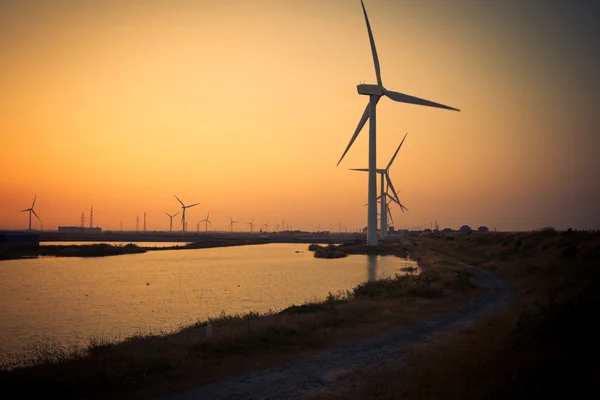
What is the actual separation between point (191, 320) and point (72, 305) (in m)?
12.8

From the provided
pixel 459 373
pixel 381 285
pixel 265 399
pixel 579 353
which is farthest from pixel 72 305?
pixel 579 353

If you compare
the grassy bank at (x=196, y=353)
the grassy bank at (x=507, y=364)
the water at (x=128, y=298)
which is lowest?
the water at (x=128, y=298)

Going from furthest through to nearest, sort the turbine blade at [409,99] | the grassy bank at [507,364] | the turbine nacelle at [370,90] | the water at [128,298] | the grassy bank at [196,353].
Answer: the turbine nacelle at [370,90] < the turbine blade at [409,99] < the water at [128,298] < the grassy bank at [196,353] < the grassy bank at [507,364]

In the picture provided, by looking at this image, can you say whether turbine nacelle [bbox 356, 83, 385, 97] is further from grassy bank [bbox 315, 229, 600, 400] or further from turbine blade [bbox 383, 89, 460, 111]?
grassy bank [bbox 315, 229, 600, 400]

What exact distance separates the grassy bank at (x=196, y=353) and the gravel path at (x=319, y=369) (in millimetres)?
736

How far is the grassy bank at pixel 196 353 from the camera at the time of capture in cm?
1284

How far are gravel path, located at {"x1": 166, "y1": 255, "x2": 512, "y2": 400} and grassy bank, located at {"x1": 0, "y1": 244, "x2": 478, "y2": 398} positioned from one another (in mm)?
736

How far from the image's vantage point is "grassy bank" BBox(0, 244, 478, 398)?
42.1 feet

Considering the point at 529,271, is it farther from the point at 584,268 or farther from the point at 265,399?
the point at 265,399

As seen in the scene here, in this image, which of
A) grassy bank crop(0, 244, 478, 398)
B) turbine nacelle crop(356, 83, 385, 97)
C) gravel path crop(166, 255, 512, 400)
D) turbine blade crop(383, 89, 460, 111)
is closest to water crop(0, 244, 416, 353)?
grassy bank crop(0, 244, 478, 398)

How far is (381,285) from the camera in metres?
34.3

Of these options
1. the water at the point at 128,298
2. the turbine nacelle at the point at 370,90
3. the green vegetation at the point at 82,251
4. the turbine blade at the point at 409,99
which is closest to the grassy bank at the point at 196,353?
the water at the point at 128,298

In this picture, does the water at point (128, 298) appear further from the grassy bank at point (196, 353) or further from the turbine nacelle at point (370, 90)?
the turbine nacelle at point (370, 90)

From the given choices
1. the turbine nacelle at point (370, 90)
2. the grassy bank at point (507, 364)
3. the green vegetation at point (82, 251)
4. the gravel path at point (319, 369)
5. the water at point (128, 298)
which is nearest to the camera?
the grassy bank at point (507, 364)
